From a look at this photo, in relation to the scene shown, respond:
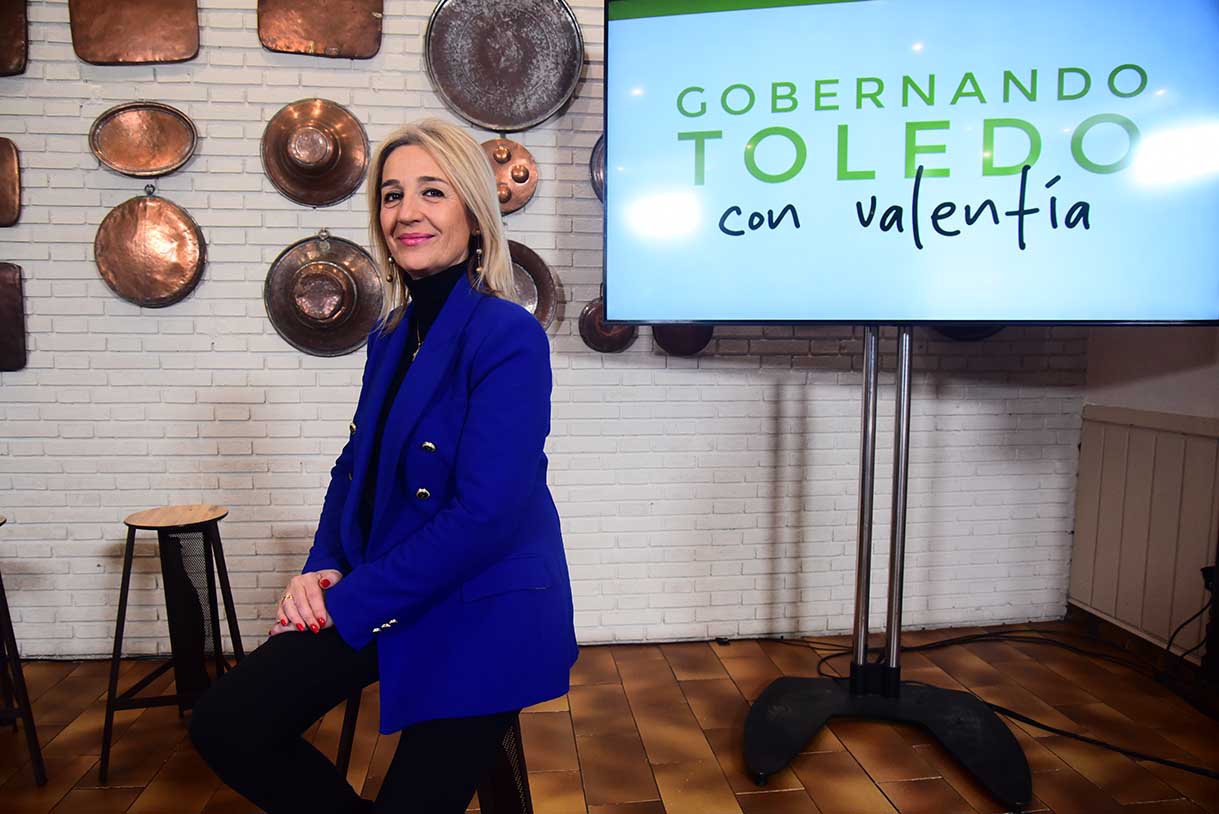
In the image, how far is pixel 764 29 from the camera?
1.96m

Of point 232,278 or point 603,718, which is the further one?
point 232,278

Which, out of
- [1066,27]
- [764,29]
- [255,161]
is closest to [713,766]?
[764,29]

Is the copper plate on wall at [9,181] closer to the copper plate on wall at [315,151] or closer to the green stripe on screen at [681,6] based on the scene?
the copper plate on wall at [315,151]

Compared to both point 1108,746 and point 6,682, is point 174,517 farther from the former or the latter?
point 1108,746

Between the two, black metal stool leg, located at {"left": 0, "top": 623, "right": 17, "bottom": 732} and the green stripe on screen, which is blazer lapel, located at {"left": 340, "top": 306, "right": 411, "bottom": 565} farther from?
black metal stool leg, located at {"left": 0, "top": 623, "right": 17, "bottom": 732}

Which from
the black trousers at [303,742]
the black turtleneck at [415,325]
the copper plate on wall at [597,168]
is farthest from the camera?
the copper plate on wall at [597,168]

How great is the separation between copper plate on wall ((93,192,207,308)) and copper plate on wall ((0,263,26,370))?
0.26 m

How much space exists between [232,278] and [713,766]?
207cm

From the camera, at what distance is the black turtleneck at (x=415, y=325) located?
134 centimetres

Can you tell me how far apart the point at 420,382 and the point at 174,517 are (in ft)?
4.17

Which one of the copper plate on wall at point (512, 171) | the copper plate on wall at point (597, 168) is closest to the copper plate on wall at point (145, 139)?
the copper plate on wall at point (512, 171)

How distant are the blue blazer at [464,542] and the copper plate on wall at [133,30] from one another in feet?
5.97

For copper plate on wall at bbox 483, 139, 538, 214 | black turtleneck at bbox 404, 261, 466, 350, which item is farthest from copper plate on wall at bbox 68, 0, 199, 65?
black turtleneck at bbox 404, 261, 466, 350

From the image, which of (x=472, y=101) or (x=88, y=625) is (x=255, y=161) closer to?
(x=472, y=101)
